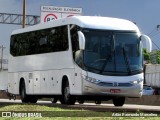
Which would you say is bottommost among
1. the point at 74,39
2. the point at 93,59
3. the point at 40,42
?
the point at 93,59

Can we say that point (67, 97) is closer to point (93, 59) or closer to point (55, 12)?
point (93, 59)

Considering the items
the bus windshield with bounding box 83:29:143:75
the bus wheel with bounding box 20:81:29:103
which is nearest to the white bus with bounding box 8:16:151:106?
the bus windshield with bounding box 83:29:143:75

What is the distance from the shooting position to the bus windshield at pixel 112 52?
2147 cm

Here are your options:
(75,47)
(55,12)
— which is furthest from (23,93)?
(75,47)

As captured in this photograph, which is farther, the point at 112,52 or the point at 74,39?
the point at 74,39

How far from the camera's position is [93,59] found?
21453mm

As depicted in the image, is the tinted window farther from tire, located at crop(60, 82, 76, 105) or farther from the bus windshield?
the bus windshield

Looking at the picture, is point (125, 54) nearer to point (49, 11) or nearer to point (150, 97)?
point (49, 11)

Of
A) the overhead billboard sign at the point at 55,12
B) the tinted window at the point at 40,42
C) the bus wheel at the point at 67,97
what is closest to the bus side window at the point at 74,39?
the tinted window at the point at 40,42

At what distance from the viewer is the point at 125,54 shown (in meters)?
21.7

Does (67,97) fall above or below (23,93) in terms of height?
above

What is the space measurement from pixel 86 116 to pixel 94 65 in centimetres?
743

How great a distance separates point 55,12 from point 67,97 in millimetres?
9113

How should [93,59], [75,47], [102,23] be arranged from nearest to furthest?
[93,59] < [75,47] < [102,23]
